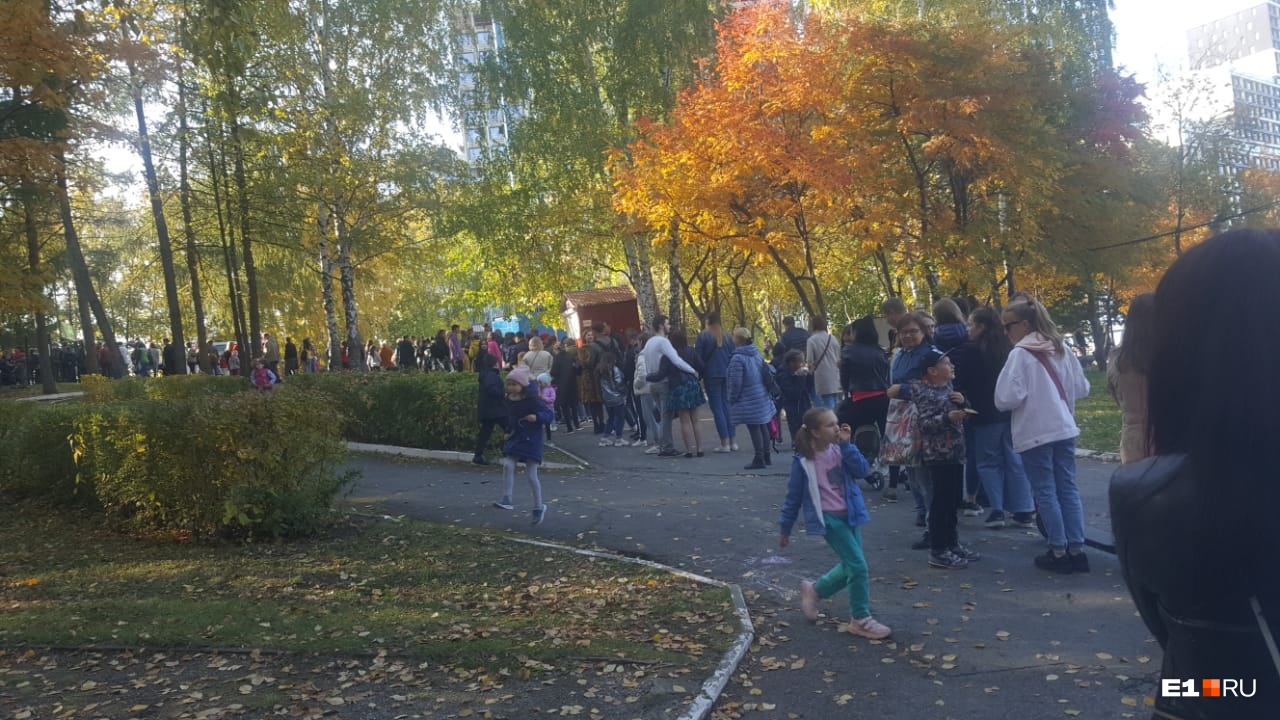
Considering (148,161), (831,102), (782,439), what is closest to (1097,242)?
(831,102)

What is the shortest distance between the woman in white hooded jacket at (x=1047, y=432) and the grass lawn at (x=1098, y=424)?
4949mm

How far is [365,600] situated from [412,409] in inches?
333

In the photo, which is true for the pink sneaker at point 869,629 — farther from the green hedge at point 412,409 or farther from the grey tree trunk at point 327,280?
the grey tree trunk at point 327,280

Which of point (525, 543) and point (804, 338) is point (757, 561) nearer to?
point (525, 543)

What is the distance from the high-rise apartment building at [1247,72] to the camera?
1464 inches

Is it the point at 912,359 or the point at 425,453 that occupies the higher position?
the point at 912,359

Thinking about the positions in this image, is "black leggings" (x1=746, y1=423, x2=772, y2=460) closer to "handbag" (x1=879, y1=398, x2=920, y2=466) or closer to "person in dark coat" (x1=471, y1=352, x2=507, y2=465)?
"person in dark coat" (x1=471, y1=352, x2=507, y2=465)

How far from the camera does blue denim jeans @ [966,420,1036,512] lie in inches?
328

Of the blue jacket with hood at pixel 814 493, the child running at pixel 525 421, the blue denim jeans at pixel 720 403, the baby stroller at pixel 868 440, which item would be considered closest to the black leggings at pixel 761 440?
the blue denim jeans at pixel 720 403

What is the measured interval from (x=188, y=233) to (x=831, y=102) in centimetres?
1725

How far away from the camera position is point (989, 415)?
8.30 meters

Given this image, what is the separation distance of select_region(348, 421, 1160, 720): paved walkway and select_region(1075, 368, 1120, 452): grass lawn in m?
Result: 1.89

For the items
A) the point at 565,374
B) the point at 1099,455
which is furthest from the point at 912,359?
the point at 565,374

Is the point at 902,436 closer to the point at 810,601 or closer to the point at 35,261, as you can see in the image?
the point at 810,601
